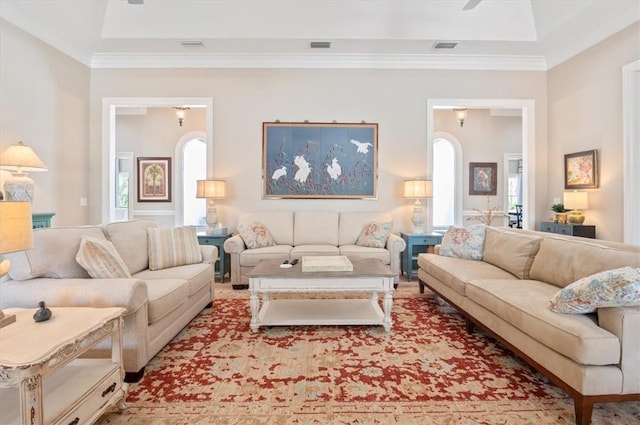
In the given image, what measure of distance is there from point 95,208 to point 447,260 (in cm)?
508

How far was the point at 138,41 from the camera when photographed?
181 inches

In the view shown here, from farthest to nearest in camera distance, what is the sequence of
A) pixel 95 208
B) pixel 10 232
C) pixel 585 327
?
pixel 95 208 < pixel 585 327 < pixel 10 232

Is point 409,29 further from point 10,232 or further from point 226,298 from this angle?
point 10,232

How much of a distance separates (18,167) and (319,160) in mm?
3617

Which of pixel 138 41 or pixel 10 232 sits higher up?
pixel 138 41

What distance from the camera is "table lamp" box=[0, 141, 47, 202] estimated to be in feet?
11.5

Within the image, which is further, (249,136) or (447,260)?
(249,136)

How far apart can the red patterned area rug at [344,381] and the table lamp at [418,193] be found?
2065mm

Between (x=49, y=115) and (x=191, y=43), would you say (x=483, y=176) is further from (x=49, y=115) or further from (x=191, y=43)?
(x=49, y=115)

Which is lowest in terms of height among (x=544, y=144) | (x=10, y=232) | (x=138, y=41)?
(x=10, y=232)

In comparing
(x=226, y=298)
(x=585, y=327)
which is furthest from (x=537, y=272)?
(x=226, y=298)

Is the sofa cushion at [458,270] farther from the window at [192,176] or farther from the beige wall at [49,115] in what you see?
the window at [192,176]

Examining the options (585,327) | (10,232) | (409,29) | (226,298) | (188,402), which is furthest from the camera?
(409,29)

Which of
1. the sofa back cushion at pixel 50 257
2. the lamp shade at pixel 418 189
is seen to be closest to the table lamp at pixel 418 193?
the lamp shade at pixel 418 189
